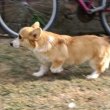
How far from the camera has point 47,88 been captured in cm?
597

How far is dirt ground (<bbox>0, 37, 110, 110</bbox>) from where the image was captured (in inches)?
218

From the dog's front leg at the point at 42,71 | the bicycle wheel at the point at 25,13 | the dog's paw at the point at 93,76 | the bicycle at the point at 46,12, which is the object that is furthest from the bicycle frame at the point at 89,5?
the dog's front leg at the point at 42,71

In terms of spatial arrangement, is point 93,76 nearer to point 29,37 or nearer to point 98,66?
point 98,66

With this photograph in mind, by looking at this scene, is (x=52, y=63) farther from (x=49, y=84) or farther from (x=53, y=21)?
(x=53, y=21)

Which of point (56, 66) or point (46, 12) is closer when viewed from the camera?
point (56, 66)

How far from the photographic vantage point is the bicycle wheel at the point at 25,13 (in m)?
7.78

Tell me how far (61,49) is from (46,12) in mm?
2173

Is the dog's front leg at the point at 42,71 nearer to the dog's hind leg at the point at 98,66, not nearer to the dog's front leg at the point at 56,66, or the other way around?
the dog's front leg at the point at 56,66

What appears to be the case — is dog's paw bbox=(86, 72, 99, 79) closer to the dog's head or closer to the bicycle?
the dog's head

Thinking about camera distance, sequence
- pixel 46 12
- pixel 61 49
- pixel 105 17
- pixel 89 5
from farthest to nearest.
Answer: pixel 46 12 → pixel 105 17 → pixel 89 5 → pixel 61 49

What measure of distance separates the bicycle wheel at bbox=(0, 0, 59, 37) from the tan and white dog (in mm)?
1566

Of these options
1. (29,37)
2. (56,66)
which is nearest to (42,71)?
(56,66)

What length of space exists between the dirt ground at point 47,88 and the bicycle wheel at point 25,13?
1080mm

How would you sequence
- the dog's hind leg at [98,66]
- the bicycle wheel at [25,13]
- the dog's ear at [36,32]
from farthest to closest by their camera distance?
the bicycle wheel at [25,13], the dog's hind leg at [98,66], the dog's ear at [36,32]
